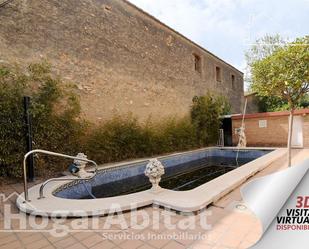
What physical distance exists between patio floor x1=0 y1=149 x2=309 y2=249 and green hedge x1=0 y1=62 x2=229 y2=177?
2.23 metres

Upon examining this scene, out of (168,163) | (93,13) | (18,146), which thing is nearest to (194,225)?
(18,146)

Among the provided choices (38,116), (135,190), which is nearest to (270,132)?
(135,190)

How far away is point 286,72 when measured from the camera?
14.3 feet

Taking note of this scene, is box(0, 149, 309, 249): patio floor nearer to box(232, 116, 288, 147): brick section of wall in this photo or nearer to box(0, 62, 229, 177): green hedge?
box(0, 62, 229, 177): green hedge

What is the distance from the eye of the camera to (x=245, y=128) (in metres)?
11.5

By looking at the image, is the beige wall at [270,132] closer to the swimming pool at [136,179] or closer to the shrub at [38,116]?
the swimming pool at [136,179]

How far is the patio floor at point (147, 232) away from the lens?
217 centimetres

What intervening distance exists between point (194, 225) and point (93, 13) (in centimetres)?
715

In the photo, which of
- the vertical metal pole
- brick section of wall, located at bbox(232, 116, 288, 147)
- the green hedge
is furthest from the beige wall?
the vertical metal pole

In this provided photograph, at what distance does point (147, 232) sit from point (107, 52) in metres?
6.51

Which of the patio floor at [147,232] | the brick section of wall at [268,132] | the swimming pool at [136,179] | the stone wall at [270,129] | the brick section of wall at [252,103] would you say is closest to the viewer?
the patio floor at [147,232]

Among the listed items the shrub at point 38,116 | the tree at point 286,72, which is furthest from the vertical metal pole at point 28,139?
the tree at point 286,72

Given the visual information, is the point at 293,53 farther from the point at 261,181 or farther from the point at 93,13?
the point at 93,13

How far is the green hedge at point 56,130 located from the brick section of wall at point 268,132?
4592 millimetres
